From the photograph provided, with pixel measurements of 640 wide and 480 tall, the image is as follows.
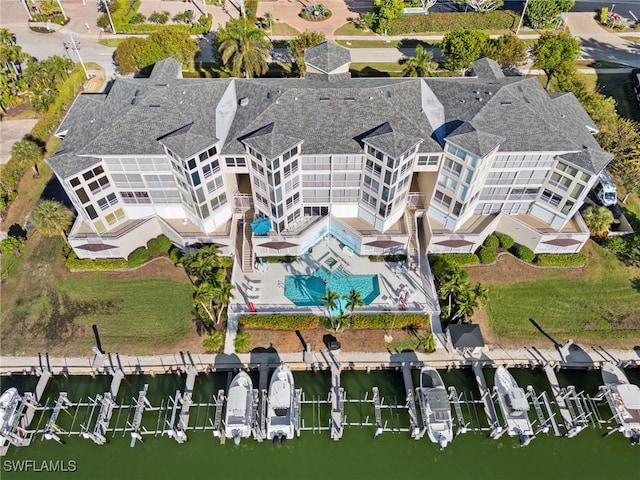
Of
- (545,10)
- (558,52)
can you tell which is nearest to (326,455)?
(558,52)

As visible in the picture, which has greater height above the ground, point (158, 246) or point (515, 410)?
point (158, 246)

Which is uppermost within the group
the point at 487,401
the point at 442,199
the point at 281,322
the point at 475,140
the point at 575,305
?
the point at 475,140

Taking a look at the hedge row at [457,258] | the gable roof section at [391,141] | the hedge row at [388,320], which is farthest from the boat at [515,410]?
the gable roof section at [391,141]

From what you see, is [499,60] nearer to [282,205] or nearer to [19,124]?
[282,205]

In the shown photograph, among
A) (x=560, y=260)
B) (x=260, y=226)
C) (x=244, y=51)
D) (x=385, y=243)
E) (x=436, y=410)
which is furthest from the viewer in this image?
(x=244, y=51)

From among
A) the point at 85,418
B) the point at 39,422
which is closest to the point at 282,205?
the point at 85,418

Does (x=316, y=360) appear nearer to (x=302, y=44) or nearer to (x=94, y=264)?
(x=94, y=264)

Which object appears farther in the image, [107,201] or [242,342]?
[107,201]

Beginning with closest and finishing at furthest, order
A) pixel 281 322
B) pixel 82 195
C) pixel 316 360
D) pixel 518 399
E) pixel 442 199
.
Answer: pixel 518 399 → pixel 316 360 → pixel 281 322 → pixel 82 195 → pixel 442 199
